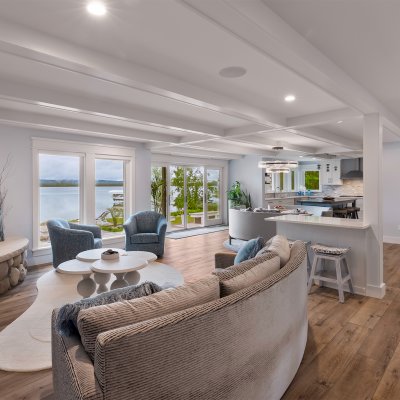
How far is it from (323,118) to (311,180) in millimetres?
8136

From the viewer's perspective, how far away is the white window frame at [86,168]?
5.39 m

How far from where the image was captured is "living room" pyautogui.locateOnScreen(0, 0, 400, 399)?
2.03 meters

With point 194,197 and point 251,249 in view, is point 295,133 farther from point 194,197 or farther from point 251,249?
point 194,197

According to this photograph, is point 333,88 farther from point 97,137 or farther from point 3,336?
point 97,137

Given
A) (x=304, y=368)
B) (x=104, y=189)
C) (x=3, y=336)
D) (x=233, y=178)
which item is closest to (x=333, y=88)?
(x=304, y=368)

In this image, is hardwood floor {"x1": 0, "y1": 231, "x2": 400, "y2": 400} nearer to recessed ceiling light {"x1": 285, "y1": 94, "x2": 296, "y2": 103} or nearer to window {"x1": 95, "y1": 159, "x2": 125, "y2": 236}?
window {"x1": 95, "y1": 159, "x2": 125, "y2": 236}

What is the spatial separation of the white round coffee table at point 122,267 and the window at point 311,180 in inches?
381

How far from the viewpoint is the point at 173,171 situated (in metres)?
9.22

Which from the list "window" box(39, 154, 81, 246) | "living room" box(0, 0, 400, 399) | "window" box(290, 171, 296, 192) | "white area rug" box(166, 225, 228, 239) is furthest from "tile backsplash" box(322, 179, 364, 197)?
"window" box(39, 154, 81, 246)

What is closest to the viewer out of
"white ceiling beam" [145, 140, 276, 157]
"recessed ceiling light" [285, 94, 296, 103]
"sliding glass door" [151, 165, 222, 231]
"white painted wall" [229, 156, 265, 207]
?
"recessed ceiling light" [285, 94, 296, 103]

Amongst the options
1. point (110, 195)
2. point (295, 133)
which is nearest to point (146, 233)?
point (110, 195)

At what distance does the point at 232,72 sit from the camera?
115 inches

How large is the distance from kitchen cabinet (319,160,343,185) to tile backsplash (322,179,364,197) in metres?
0.29

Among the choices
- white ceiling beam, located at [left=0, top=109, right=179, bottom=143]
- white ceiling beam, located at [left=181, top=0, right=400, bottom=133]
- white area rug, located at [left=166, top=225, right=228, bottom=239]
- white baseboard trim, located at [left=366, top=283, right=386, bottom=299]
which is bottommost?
white baseboard trim, located at [left=366, top=283, right=386, bottom=299]
